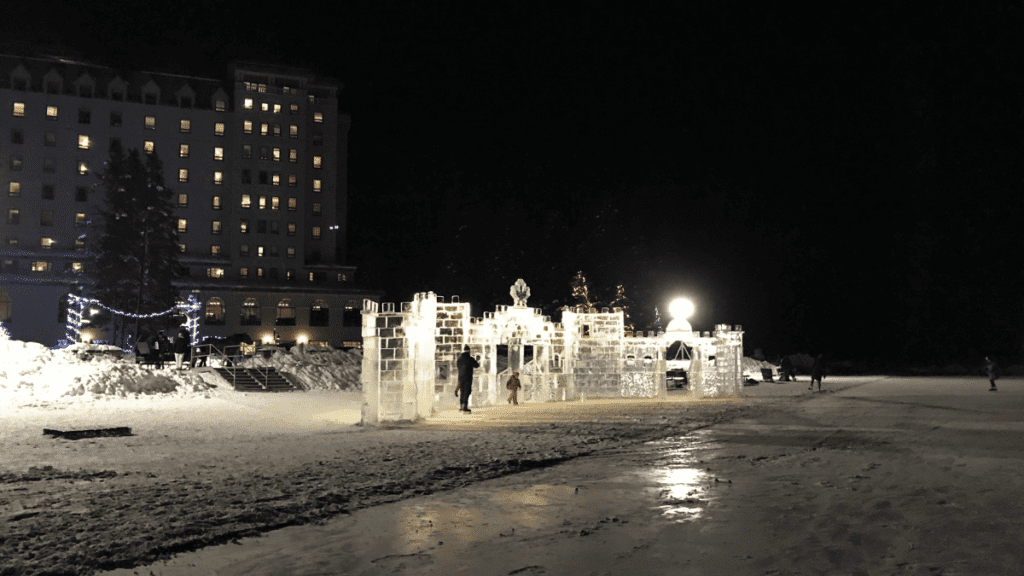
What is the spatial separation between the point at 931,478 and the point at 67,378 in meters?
23.4

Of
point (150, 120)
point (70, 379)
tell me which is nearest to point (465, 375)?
point (70, 379)

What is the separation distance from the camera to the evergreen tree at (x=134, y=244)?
166 feet

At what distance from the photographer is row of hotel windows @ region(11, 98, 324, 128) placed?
72.6 meters

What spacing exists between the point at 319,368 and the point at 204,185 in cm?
5525

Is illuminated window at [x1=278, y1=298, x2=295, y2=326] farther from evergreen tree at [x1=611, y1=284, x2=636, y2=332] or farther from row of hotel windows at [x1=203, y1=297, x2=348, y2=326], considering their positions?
evergreen tree at [x1=611, y1=284, x2=636, y2=332]

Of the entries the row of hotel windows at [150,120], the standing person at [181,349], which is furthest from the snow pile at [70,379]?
the row of hotel windows at [150,120]

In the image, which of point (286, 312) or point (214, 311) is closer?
point (214, 311)

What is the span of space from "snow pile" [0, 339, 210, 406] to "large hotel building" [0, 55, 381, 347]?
43949 mm

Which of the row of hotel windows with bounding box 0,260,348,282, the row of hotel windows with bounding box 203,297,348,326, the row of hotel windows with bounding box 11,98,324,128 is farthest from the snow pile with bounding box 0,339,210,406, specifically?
the row of hotel windows with bounding box 11,98,324,128

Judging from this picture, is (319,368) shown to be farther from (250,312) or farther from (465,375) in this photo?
(250,312)

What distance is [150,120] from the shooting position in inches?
3024

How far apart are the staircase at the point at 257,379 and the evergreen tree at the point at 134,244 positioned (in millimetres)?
23947

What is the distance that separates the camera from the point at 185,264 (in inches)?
2948

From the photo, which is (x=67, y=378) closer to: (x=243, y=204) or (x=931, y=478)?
(x=931, y=478)
